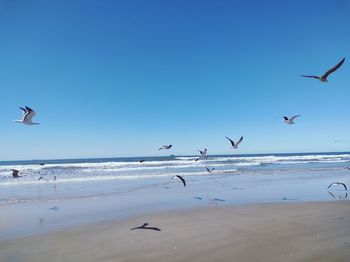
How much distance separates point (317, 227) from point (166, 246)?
3.84 m

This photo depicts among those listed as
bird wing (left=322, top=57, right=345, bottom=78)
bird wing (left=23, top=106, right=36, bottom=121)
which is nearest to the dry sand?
bird wing (left=322, top=57, right=345, bottom=78)

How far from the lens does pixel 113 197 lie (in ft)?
49.5

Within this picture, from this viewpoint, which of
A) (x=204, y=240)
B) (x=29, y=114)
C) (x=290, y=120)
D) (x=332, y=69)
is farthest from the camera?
(x=290, y=120)

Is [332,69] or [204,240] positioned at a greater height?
[332,69]

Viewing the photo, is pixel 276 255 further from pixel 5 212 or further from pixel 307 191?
pixel 307 191

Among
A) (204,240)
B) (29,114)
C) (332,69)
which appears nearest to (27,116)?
(29,114)

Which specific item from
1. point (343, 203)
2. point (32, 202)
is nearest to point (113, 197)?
point (32, 202)

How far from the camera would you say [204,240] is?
7.46 meters

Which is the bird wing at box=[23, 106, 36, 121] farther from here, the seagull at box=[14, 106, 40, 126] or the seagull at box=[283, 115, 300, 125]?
the seagull at box=[283, 115, 300, 125]

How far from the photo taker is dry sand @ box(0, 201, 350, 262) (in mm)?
6453

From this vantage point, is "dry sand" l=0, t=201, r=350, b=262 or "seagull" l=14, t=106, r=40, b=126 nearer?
"dry sand" l=0, t=201, r=350, b=262

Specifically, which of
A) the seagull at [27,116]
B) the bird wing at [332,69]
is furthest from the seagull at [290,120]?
the seagull at [27,116]

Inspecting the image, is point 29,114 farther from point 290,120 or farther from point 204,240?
point 290,120

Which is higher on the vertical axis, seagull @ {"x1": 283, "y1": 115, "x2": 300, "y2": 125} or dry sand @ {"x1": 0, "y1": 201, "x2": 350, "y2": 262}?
seagull @ {"x1": 283, "y1": 115, "x2": 300, "y2": 125}
